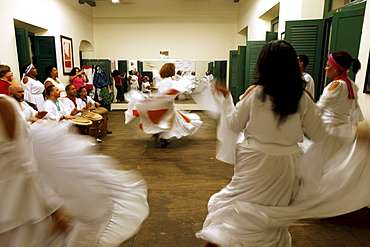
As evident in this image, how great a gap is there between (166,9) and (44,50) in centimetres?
543

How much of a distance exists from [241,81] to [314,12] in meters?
3.53

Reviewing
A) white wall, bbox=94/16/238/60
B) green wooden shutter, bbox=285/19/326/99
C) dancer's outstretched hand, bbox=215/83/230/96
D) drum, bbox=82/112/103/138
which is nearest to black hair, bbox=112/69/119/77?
white wall, bbox=94/16/238/60

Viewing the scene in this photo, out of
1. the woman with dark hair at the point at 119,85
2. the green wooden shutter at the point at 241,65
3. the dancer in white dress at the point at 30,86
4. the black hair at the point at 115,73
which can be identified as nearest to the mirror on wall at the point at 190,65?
the woman with dark hair at the point at 119,85

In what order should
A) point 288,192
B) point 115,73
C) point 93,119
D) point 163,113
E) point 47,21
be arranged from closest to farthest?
point 288,192 < point 93,119 < point 163,113 < point 47,21 < point 115,73

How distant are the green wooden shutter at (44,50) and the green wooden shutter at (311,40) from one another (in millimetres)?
6079

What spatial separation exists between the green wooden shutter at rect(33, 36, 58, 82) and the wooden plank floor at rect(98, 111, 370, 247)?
3.33 metres

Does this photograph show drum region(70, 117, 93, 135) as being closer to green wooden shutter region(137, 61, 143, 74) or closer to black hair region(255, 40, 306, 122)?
black hair region(255, 40, 306, 122)

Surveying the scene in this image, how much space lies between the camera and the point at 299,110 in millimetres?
1512

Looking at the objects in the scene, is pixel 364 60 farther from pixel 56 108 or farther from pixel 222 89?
pixel 56 108

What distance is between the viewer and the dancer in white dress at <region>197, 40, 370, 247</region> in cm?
148

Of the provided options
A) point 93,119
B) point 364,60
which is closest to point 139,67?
point 93,119

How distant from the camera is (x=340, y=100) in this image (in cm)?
264

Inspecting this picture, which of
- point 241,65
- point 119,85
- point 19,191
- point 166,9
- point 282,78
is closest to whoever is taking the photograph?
point 19,191

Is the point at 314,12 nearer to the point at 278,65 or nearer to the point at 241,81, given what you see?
the point at 241,81
